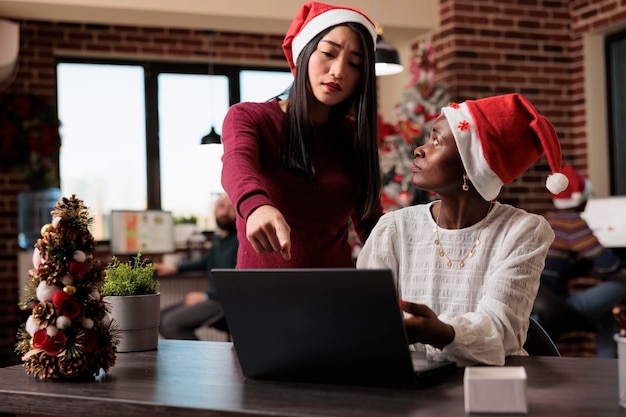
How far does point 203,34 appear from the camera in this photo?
278 inches

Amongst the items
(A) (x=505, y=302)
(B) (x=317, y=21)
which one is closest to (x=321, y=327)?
(A) (x=505, y=302)

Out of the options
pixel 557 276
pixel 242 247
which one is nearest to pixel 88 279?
pixel 242 247

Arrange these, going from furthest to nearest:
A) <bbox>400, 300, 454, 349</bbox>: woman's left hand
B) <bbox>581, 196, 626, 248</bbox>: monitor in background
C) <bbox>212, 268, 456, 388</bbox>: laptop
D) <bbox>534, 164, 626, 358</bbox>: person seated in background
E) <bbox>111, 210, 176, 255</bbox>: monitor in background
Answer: <bbox>111, 210, 176, 255</bbox>: monitor in background
<bbox>581, 196, 626, 248</bbox>: monitor in background
<bbox>534, 164, 626, 358</bbox>: person seated in background
<bbox>400, 300, 454, 349</bbox>: woman's left hand
<bbox>212, 268, 456, 388</bbox>: laptop

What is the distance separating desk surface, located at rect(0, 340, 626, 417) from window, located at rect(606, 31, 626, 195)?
16.1ft

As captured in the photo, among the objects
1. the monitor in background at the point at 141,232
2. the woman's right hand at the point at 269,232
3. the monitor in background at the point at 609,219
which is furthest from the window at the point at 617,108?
the woman's right hand at the point at 269,232

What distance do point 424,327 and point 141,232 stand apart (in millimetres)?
5308

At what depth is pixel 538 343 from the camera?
5.63 feet

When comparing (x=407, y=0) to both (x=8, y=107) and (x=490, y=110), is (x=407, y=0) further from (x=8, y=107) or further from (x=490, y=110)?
(x=490, y=110)

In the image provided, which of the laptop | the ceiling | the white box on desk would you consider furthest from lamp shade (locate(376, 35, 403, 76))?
the white box on desk

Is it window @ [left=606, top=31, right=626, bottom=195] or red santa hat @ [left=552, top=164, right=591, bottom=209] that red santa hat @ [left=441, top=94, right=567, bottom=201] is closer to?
red santa hat @ [left=552, top=164, right=591, bottom=209]

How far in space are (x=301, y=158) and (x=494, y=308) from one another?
52 centimetres

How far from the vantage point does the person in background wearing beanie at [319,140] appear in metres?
1.78

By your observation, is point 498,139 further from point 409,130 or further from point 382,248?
point 409,130

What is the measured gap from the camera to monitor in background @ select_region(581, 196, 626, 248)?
17.4 feet
